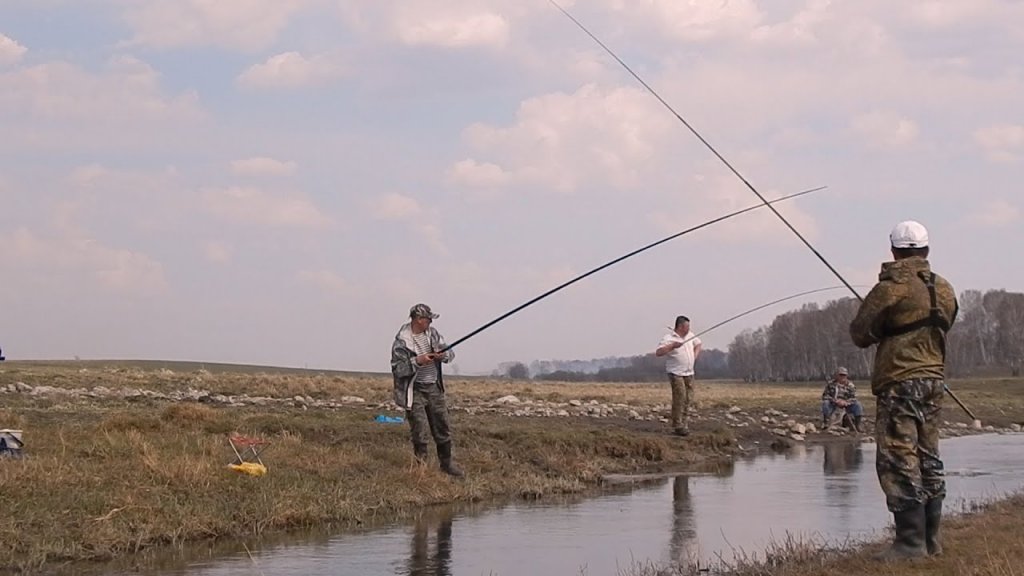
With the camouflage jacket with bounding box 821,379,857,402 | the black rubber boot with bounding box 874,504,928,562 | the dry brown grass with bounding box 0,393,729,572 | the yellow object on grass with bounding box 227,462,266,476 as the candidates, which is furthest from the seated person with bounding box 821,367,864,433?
the black rubber boot with bounding box 874,504,928,562

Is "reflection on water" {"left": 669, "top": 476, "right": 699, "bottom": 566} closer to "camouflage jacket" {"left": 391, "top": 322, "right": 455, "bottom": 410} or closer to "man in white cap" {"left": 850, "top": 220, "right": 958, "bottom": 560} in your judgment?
"man in white cap" {"left": 850, "top": 220, "right": 958, "bottom": 560}

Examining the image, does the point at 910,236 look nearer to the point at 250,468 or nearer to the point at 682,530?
the point at 682,530

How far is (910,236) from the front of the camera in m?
8.11

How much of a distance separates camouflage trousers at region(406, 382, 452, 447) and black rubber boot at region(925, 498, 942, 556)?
6.36 meters

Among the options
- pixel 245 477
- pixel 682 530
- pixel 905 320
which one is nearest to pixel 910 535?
pixel 905 320

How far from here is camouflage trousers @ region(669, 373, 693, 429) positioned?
63.2 ft

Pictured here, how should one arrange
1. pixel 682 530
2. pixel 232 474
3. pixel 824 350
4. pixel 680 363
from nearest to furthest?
pixel 682 530 < pixel 232 474 < pixel 680 363 < pixel 824 350

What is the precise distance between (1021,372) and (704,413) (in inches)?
3279

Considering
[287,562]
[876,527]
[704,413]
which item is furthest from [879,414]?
[704,413]

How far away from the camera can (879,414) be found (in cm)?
798

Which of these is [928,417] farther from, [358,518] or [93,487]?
[93,487]

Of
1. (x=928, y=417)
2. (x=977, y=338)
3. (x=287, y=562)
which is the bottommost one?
(x=287, y=562)

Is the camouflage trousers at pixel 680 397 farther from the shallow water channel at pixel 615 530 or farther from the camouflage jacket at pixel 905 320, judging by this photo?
the camouflage jacket at pixel 905 320

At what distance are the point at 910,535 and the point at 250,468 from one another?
257 inches
